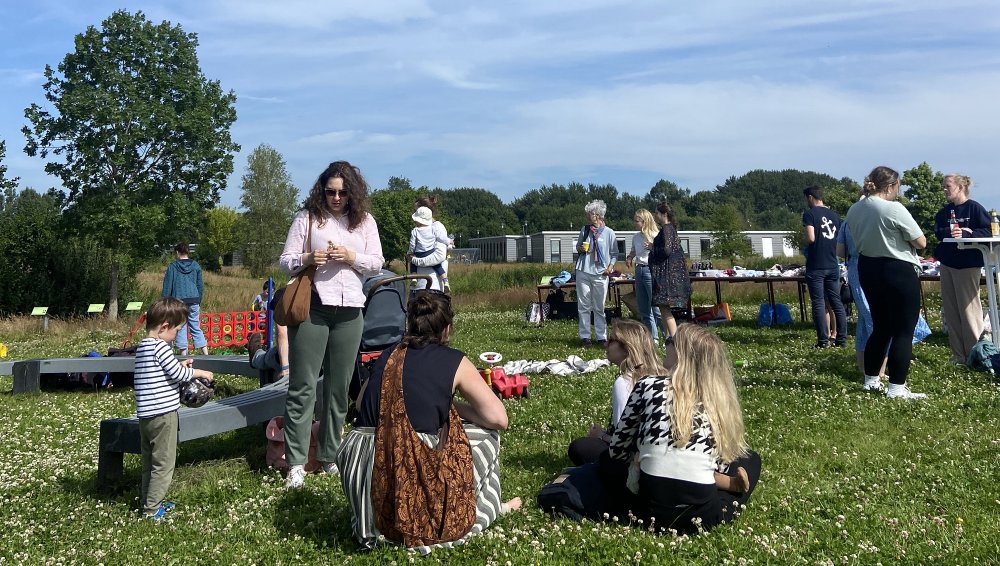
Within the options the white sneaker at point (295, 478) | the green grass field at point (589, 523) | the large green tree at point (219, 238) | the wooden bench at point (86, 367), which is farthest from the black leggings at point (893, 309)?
the large green tree at point (219, 238)

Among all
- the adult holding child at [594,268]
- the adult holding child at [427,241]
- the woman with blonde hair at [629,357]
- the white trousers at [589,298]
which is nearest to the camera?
the woman with blonde hair at [629,357]

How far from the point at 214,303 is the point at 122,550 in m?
23.0

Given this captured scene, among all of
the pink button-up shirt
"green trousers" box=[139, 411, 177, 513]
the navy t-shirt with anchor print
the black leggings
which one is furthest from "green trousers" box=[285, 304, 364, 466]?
the navy t-shirt with anchor print

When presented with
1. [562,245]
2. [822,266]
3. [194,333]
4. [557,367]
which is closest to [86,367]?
[194,333]

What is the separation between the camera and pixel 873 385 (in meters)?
7.36

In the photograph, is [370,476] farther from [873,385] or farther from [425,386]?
[873,385]

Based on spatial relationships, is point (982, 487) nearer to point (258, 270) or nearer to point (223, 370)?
point (223, 370)

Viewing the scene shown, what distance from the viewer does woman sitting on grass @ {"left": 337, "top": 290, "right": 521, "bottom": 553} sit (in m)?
3.77

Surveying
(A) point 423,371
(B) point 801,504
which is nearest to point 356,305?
(A) point 423,371

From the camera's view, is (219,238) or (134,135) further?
(219,238)

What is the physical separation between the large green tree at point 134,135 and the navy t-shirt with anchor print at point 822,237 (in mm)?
21315

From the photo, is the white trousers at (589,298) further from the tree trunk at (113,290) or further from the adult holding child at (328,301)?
the tree trunk at (113,290)

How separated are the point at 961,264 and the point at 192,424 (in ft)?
26.4

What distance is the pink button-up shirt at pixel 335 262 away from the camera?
5086 millimetres
